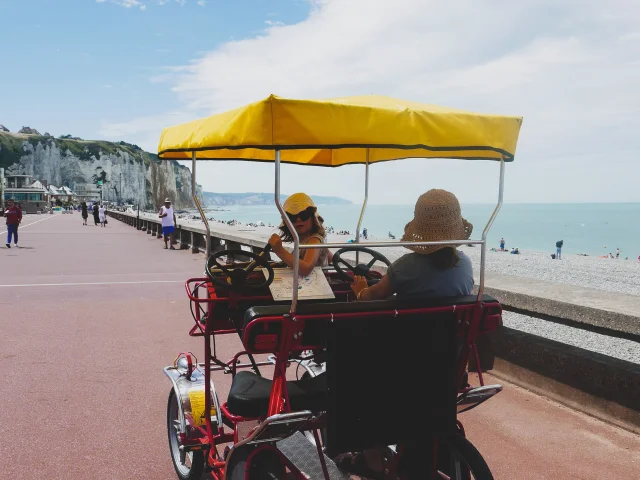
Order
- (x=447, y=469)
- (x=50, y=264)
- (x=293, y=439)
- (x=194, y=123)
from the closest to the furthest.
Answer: (x=447, y=469), (x=293, y=439), (x=194, y=123), (x=50, y=264)

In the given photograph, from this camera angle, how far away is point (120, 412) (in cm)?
502

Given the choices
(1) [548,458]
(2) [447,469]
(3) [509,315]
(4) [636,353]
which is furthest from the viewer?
(3) [509,315]

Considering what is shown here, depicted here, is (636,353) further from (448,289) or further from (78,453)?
(78,453)

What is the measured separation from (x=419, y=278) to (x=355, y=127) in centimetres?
83

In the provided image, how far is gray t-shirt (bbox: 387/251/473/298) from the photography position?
3020mm

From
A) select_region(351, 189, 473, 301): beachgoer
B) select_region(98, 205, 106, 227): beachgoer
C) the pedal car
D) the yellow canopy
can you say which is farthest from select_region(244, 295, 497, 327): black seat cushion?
select_region(98, 205, 106, 227): beachgoer

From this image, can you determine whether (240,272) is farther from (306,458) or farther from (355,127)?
(355,127)

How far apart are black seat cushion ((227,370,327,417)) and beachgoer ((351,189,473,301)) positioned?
609mm

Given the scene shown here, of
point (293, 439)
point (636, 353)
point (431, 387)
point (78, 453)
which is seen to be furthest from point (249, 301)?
point (636, 353)

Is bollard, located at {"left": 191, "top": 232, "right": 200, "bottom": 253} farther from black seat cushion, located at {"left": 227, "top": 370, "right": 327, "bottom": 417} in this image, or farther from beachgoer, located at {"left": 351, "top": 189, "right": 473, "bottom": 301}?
beachgoer, located at {"left": 351, "top": 189, "right": 473, "bottom": 301}

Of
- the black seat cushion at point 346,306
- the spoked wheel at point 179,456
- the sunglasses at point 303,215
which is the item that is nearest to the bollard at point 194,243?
the spoked wheel at point 179,456

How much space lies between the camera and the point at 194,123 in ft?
11.9

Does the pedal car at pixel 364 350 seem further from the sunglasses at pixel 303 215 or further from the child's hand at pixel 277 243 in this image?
the sunglasses at pixel 303 215

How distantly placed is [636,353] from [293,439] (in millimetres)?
8444
